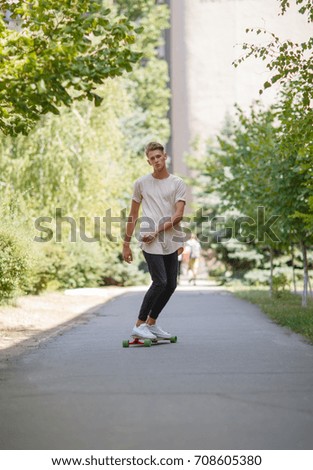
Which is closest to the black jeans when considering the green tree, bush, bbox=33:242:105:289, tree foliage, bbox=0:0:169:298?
the green tree

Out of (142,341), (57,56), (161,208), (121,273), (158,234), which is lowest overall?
(121,273)

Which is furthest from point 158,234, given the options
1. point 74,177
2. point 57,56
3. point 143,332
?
point 74,177

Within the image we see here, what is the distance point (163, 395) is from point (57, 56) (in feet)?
9.74

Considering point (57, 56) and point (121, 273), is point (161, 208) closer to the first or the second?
point (57, 56)

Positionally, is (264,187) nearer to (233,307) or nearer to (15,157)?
(233,307)

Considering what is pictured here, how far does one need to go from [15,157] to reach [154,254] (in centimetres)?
1913

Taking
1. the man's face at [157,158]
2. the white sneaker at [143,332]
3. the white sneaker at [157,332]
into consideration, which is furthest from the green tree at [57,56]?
the white sneaker at [157,332]

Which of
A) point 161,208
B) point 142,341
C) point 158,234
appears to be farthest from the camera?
point 142,341

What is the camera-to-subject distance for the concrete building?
169 ft

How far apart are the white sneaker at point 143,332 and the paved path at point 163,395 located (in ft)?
0.42

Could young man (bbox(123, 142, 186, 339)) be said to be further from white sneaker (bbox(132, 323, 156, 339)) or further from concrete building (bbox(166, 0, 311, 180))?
concrete building (bbox(166, 0, 311, 180))

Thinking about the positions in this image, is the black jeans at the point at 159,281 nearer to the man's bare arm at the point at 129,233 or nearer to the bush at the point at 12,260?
the man's bare arm at the point at 129,233

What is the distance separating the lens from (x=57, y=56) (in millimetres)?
7492

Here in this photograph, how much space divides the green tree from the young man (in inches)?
67.6
